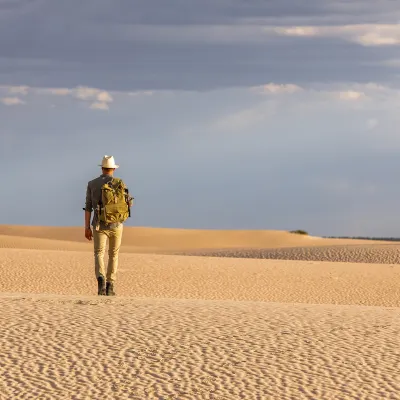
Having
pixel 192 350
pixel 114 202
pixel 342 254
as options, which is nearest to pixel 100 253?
pixel 114 202

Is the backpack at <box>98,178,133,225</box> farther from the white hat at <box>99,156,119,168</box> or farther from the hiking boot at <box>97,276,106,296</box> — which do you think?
the hiking boot at <box>97,276,106,296</box>

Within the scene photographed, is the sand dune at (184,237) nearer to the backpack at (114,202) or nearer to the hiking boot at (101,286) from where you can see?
the hiking boot at (101,286)

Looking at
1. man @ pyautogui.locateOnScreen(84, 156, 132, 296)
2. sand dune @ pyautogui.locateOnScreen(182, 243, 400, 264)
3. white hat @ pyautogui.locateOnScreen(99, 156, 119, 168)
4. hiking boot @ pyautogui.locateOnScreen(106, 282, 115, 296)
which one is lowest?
hiking boot @ pyautogui.locateOnScreen(106, 282, 115, 296)

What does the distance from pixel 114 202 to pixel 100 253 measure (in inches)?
32.2

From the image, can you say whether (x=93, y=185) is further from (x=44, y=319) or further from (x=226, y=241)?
(x=226, y=241)

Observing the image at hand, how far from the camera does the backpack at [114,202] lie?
34.6 feet

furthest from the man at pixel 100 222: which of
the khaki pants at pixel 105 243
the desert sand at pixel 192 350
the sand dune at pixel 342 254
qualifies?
the sand dune at pixel 342 254

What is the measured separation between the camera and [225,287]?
17.1 m

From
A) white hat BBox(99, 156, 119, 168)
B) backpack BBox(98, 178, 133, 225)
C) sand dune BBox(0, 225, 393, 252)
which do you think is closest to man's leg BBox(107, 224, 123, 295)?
backpack BBox(98, 178, 133, 225)

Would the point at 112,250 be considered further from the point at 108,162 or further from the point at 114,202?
the point at 108,162

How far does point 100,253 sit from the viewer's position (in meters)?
10.9

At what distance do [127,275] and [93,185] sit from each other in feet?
24.9

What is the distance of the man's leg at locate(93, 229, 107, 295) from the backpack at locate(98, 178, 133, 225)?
24 centimetres

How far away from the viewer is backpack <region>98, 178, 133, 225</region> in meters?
10.5
